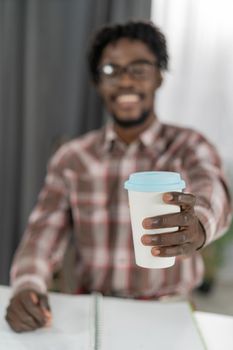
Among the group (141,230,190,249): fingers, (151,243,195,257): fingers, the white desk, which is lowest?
the white desk

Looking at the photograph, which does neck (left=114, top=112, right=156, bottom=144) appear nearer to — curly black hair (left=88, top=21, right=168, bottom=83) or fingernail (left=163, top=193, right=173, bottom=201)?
curly black hair (left=88, top=21, right=168, bottom=83)

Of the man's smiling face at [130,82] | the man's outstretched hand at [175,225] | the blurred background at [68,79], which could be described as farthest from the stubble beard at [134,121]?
the man's outstretched hand at [175,225]

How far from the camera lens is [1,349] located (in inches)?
36.3

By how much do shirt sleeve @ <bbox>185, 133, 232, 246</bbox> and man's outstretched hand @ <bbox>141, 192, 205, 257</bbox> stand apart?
4.0 inches

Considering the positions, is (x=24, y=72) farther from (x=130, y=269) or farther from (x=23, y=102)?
(x=130, y=269)

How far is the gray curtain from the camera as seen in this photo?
1.92 metres

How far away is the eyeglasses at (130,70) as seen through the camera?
1.42 m

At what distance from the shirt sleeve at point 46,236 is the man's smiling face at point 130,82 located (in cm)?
24

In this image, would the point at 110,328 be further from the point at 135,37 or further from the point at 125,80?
the point at 135,37

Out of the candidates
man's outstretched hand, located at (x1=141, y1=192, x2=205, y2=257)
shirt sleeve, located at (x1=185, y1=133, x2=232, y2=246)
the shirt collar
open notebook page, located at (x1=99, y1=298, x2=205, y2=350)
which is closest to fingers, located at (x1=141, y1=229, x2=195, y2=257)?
man's outstretched hand, located at (x1=141, y1=192, x2=205, y2=257)

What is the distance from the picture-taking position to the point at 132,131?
1.49 m

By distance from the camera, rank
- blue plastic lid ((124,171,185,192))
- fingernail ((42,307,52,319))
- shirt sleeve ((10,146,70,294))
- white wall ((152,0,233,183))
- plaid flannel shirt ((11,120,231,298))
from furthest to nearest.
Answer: white wall ((152,0,233,183)) < plaid flannel shirt ((11,120,231,298)) < shirt sleeve ((10,146,70,294)) < fingernail ((42,307,52,319)) < blue plastic lid ((124,171,185,192))

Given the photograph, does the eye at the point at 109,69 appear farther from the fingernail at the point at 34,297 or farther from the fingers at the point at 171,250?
the fingers at the point at 171,250

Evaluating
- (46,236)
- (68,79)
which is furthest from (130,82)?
(68,79)
